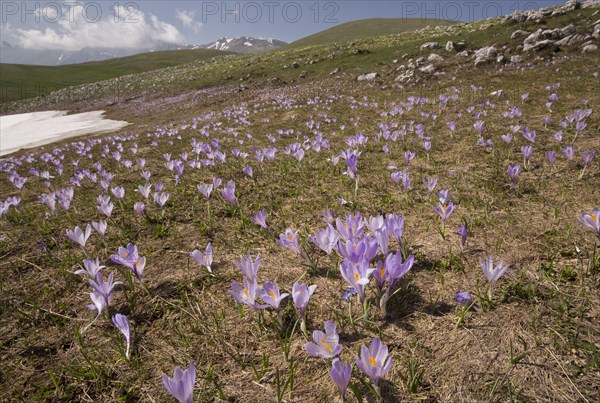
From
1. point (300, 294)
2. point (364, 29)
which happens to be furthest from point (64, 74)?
point (300, 294)

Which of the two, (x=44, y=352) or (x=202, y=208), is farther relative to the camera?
(x=202, y=208)

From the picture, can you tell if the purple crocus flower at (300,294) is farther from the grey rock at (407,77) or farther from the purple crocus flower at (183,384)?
the grey rock at (407,77)

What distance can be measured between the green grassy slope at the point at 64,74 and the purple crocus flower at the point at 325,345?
8375 cm

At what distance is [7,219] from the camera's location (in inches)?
187

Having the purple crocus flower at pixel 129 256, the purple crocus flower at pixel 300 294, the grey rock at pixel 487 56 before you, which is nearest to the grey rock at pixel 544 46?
the grey rock at pixel 487 56

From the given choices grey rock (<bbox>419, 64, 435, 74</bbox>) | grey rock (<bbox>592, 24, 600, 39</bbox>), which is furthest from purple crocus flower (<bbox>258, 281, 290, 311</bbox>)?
grey rock (<bbox>592, 24, 600, 39</bbox>)

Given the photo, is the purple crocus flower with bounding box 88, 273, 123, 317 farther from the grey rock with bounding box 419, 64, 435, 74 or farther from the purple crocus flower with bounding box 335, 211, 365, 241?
the grey rock with bounding box 419, 64, 435, 74

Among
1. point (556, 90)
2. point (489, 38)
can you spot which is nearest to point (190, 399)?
point (556, 90)

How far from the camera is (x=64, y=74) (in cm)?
9581

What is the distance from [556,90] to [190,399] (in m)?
11.0

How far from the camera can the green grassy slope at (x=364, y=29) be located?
323 feet

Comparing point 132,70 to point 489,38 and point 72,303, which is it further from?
point 72,303

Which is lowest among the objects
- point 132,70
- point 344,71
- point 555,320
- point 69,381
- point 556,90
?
point 69,381

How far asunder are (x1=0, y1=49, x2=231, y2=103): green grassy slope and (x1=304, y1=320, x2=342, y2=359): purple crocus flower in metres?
83.8
